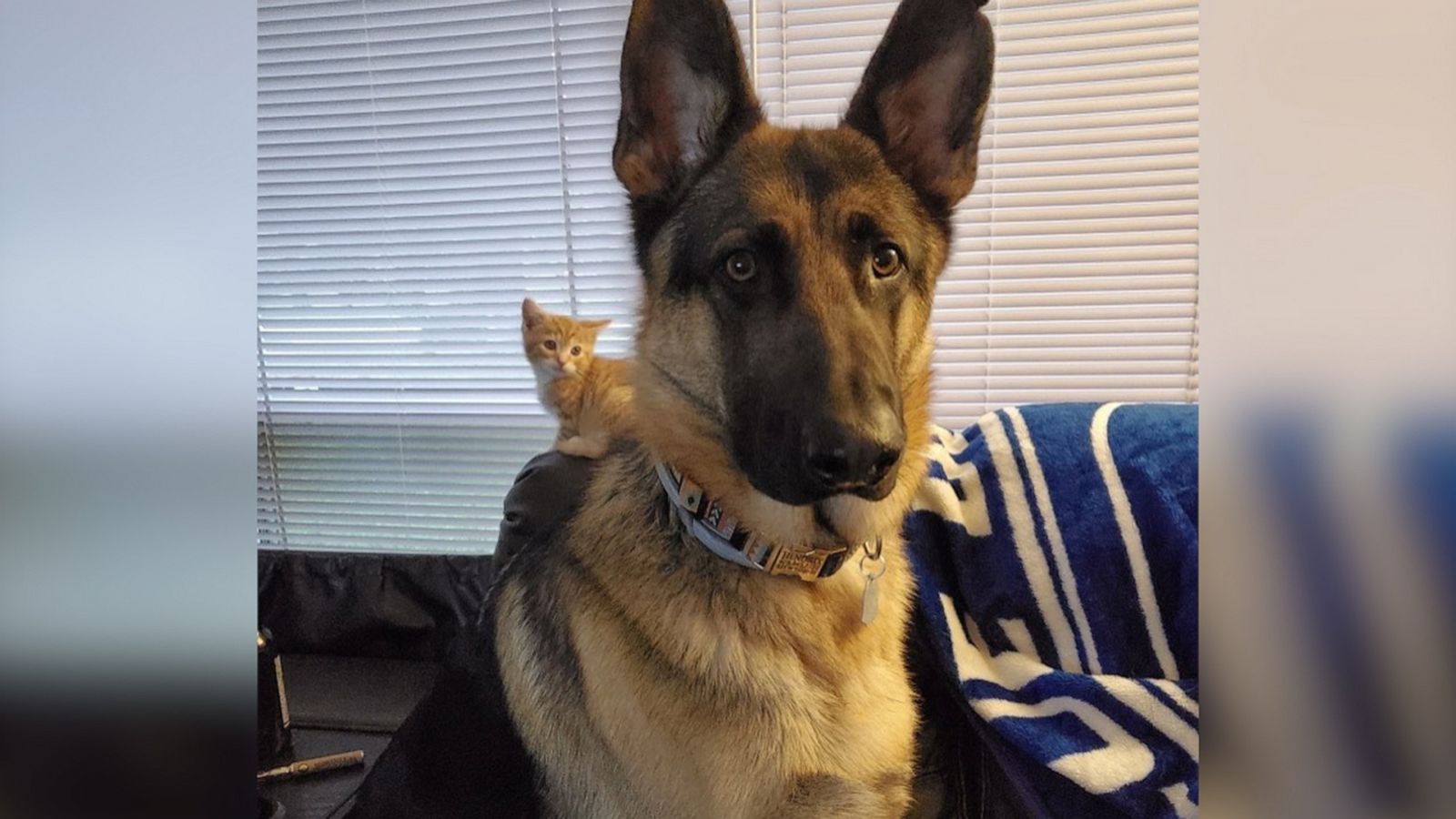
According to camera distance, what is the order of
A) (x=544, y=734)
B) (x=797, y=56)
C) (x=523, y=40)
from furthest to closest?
(x=797, y=56) → (x=523, y=40) → (x=544, y=734)

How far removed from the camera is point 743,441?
39.8 inches

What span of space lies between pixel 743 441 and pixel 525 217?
1164 millimetres

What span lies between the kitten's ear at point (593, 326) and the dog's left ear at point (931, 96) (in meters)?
1.19

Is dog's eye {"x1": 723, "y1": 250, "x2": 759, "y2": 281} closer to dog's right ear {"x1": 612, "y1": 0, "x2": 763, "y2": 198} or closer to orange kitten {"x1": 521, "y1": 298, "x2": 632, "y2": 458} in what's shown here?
dog's right ear {"x1": 612, "y1": 0, "x2": 763, "y2": 198}

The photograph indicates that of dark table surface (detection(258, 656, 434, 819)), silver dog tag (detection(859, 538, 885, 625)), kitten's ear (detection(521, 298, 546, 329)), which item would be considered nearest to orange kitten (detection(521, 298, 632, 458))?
kitten's ear (detection(521, 298, 546, 329))

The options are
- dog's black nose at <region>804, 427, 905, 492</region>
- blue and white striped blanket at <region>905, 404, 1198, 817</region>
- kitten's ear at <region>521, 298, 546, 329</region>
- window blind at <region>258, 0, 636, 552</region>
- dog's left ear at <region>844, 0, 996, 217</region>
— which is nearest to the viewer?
dog's black nose at <region>804, 427, 905, 492</region>

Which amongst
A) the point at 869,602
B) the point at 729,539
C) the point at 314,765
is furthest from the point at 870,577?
the point at 314,765

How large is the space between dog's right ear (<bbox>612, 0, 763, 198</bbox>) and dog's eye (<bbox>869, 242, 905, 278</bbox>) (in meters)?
0.26

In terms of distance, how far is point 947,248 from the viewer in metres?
1.23

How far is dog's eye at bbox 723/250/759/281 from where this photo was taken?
1046 millimetres

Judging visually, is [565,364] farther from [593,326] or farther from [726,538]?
[726,538]

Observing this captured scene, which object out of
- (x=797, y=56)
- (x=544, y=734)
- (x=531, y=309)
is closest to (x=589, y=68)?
(x=797, y=56)
